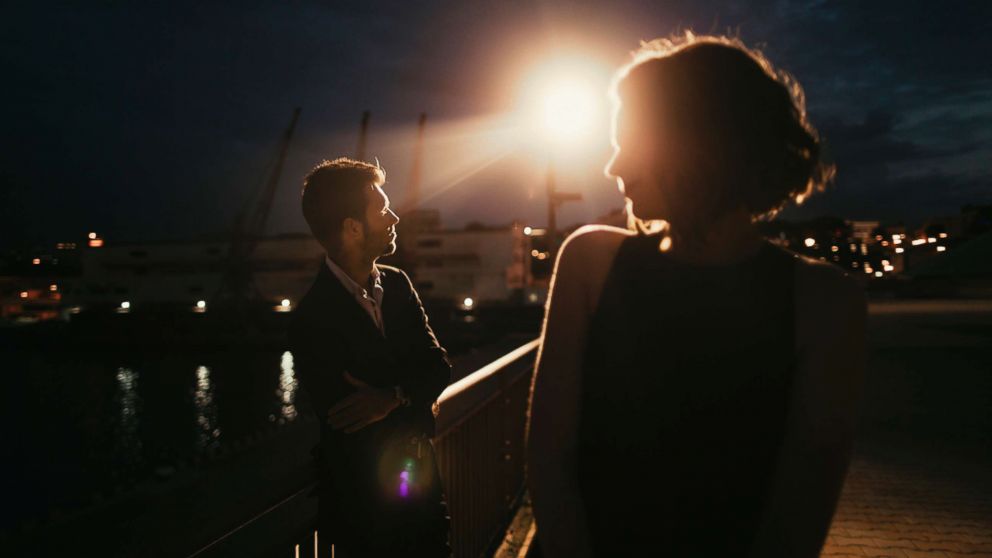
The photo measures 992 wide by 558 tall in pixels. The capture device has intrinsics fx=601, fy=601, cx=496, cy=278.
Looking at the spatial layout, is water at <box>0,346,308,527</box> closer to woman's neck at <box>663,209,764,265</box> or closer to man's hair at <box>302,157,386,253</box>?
man's hair at <box>302,157,386,253</box>

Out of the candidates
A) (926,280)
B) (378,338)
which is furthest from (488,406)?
(926,280)

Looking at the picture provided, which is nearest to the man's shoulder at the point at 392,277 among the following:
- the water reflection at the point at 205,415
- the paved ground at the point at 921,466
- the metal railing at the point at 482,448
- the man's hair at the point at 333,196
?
the man's hair at the point at 333,196

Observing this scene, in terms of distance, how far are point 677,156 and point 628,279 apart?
0.23 meters

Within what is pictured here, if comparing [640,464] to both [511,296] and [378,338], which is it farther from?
[511,296]

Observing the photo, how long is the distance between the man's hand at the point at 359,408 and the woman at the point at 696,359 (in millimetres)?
940

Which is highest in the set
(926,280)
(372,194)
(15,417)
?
(372,194)

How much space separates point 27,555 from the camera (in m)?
17.8

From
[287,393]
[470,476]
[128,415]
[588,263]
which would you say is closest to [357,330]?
[588,263]

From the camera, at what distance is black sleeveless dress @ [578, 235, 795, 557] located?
3.26 ft

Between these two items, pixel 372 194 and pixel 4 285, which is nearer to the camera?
pixel 372 194

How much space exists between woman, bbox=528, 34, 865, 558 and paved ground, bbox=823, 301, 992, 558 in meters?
3.84

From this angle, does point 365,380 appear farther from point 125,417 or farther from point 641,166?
point 125,417

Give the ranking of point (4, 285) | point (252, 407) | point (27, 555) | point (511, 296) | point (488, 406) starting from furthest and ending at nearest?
point (4, 285) → point (511, 296) → point (252, 407) → point (27, 555) → point (488, 406)

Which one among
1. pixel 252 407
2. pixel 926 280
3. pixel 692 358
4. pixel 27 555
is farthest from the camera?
pixel 926 280
